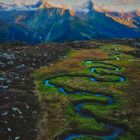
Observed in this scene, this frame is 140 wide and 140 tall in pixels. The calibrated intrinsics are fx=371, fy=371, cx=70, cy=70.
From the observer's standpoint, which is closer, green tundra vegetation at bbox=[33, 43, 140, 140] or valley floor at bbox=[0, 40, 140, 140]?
valley floor at bbox=[0, 40, 140, 140]

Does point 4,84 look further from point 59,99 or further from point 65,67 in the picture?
point 65,67

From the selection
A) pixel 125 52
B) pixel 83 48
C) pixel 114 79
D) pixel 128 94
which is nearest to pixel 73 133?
pixel 128 94

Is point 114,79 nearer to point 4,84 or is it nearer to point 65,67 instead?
point 65,67

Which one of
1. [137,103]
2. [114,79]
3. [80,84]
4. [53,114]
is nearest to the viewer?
[53,114]

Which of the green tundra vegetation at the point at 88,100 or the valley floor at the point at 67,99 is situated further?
the green tundra vegetation at the point at 88,100

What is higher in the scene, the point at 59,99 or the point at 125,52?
the point at 59,99

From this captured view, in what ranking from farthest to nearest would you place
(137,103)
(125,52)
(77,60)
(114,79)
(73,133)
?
(125,52), (77,60), (114,79), (137,103), (73,133)

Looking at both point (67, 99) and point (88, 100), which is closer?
point (67, 99)

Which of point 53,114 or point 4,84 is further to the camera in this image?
point 4,84
